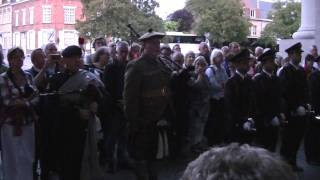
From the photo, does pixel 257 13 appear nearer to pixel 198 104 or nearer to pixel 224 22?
pixel 224 22

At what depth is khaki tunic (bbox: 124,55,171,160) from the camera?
586 centimetres

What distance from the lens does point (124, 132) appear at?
8.34 metres

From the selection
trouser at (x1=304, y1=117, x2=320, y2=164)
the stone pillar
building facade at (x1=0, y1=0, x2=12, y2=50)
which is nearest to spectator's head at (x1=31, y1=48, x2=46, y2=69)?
trouser at (x1=304, y1=117, x2=320, y2=164)

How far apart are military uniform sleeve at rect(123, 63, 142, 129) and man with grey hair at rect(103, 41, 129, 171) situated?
2.18m

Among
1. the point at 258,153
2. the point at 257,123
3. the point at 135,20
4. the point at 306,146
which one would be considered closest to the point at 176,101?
the point at 257,123

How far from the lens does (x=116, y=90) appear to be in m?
8.10

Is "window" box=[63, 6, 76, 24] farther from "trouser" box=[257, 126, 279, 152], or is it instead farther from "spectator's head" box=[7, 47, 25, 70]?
"spectator's head" box=[7, 47, 25, 70]

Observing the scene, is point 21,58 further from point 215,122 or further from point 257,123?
point 215,122

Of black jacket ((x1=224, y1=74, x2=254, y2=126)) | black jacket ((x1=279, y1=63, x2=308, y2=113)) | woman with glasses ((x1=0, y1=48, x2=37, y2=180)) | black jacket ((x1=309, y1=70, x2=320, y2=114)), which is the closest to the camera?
woman with glasses ((x1=0, y1=48, x2=37, y2=180))

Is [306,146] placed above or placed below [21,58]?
below

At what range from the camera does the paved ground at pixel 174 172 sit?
7.71 meters

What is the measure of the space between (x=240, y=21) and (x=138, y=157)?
54.3 m

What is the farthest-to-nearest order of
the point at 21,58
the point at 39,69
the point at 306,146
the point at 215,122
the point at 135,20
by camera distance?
the point at 135,20 → the point at 215,122 → the point at 306,146 → the point at 39,69 → the point at 21,58

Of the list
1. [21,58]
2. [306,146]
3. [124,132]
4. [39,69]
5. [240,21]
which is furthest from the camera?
[240,21]
